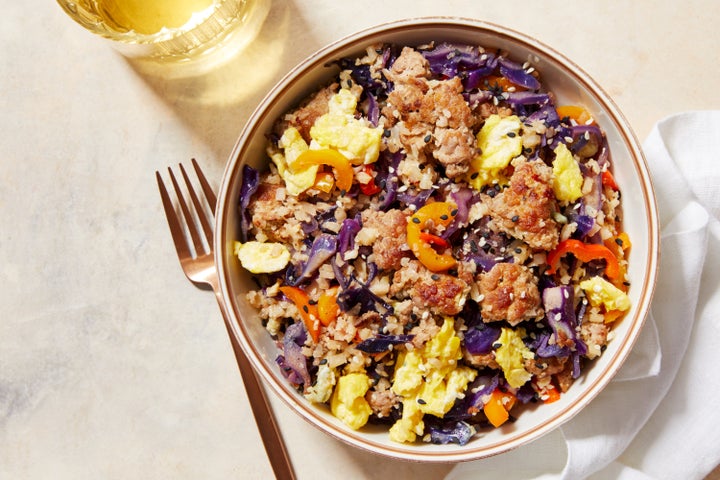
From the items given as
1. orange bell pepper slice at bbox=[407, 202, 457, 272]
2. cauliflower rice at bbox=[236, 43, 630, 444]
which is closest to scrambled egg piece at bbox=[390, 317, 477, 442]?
cauliflower rice at bbox=[236, 43, 630, 444]

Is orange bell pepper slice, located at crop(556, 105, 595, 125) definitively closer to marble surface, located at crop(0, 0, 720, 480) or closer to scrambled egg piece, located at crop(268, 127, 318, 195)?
marble surface, located at crop(0, 0, 720, 480)

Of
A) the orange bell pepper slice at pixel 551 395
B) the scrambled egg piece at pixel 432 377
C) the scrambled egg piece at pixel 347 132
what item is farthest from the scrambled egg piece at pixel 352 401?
the scrambled egg piece at pixel 347 132

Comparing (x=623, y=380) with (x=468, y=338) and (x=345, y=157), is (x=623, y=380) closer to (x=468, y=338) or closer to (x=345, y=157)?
(x=468, y=338)

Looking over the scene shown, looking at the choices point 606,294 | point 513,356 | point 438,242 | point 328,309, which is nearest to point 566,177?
point 606,294

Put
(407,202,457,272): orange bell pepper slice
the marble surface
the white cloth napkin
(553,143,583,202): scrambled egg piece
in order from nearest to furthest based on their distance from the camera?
(407,202,457,272): orange bell pepper slice → (553,143,583,202): scrambled egg piece → the white cloth napkin → the marble surface

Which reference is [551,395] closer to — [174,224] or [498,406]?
[498,406]

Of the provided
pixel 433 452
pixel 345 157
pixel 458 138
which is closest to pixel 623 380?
pixel 433 452
